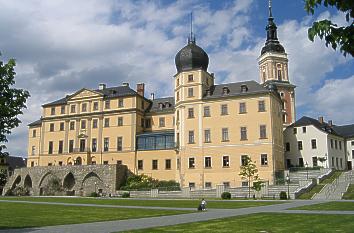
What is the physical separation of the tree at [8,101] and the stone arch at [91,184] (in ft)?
174

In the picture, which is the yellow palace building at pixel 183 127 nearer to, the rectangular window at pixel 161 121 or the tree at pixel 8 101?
the rectangular window at pixel 161 121

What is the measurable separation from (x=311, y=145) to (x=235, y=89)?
18637 millimetres

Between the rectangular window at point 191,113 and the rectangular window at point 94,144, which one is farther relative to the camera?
the rectangular window at point 94,144

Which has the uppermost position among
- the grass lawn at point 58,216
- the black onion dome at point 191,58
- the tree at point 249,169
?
the black onion dome at point 191,58

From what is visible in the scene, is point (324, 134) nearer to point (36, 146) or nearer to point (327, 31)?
point (36, 146)

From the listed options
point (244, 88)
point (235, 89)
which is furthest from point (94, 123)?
point (244, 88)

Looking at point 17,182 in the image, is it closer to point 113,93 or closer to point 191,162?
point 113,93

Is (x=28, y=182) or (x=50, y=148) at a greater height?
(x=50, y=148)

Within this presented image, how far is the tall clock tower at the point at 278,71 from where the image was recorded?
251ft

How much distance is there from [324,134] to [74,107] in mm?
43977

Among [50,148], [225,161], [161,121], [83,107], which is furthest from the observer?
[50,148]

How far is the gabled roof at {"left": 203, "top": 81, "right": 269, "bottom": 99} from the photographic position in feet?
191

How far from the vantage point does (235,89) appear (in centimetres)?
6072

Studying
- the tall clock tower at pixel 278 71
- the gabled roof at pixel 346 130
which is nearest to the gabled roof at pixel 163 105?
the tall clock tower at pixel 278 71
